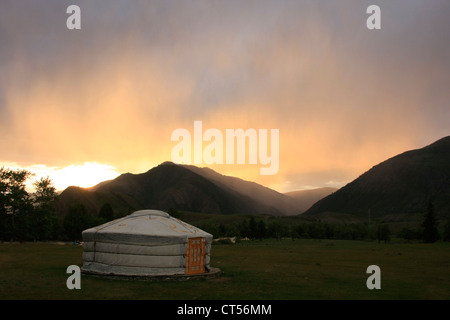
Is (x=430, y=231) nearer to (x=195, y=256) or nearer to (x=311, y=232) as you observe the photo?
(x=311, y=232)

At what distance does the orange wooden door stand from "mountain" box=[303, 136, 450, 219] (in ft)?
309

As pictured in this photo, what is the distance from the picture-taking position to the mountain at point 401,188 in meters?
111

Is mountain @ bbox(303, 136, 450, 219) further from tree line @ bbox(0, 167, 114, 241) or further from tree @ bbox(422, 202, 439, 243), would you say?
tree line @ bbox(0, 167, 114, 241)

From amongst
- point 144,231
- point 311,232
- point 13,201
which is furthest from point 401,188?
point 144,231

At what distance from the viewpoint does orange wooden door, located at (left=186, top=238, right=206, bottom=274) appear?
46.3ft

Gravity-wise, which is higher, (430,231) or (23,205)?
(23,205)

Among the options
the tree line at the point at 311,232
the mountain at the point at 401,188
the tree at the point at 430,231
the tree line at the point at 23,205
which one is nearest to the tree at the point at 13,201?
the tree line at the point at 23,205

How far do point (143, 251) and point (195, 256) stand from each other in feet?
6.41

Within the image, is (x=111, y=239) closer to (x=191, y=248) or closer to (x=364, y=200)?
(x=191, y=248)

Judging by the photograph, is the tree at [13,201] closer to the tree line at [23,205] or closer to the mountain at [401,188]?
the tree line at [23,205]

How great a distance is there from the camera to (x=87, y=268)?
14.5 m

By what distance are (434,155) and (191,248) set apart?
148551 mm

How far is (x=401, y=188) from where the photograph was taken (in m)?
124
